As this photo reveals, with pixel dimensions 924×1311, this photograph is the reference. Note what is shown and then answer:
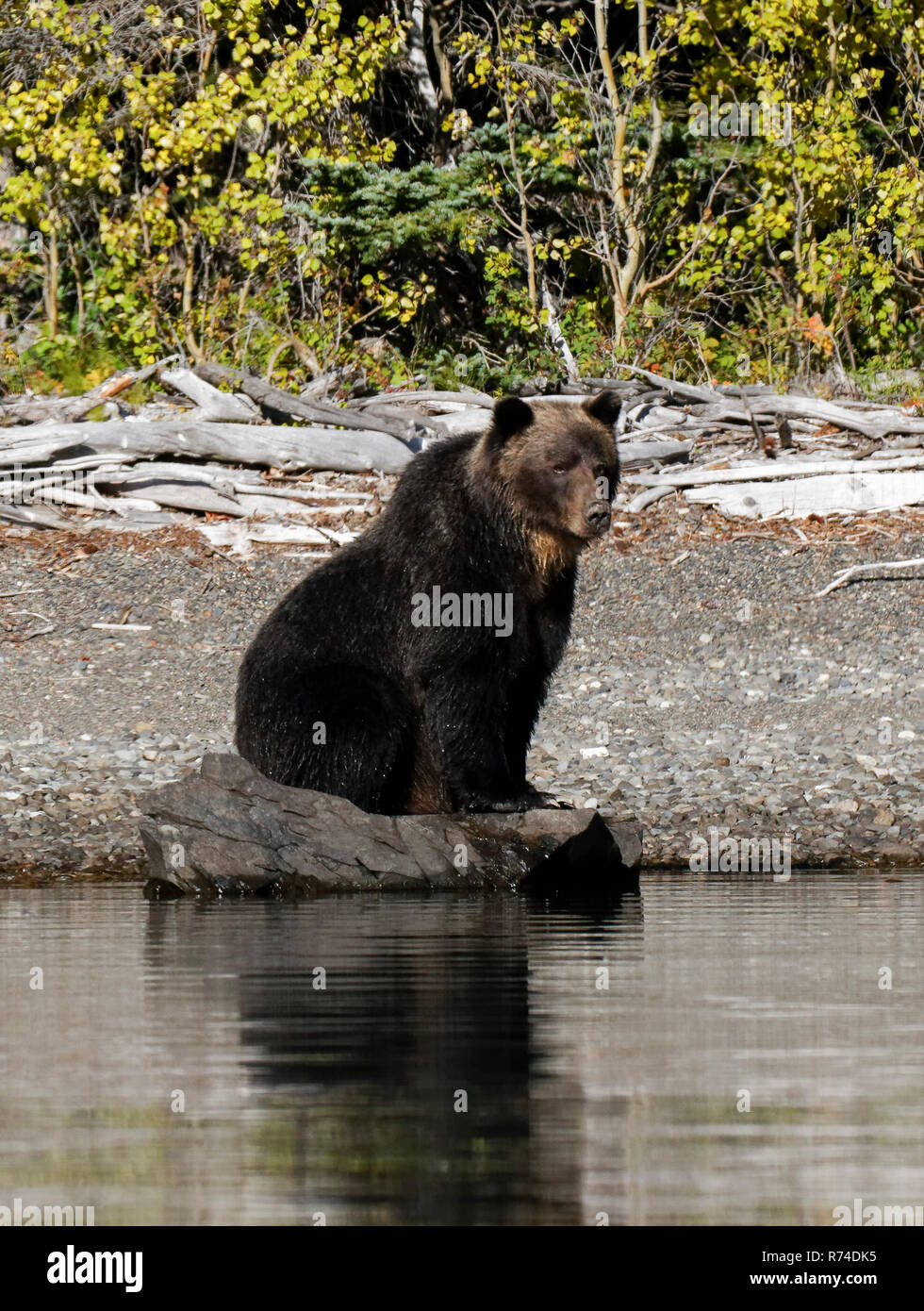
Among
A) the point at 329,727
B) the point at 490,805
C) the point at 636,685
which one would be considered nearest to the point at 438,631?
the point at 329,727

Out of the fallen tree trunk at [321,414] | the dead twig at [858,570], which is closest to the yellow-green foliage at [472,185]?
the fallen tree trunk at [321,414]

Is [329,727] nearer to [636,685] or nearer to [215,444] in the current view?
[636,685]

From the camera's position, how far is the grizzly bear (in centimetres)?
933

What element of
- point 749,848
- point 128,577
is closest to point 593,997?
point 749,848

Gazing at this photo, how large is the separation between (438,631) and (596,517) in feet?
3.14

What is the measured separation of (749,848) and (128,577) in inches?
298

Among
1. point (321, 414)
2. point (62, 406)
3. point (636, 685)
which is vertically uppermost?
point (62, 406)

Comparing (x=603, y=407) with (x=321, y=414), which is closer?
(x=603, y=407)

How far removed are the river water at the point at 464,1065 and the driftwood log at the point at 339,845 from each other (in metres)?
0.59

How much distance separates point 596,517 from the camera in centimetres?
948

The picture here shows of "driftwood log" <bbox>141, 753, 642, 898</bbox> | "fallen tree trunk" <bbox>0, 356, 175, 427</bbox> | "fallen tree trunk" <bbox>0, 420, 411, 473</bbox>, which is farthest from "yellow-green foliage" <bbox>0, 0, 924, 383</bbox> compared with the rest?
"driftwood log" <bbox>141, 753, 642, 898</bbox>

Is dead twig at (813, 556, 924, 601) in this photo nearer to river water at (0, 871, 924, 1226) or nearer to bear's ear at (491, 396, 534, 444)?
bear's ear at (491, 396, 534, 444)

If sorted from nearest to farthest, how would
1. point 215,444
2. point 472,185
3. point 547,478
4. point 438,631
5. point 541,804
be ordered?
point 438,631
point 547,478
point 541,804
point 215,444
point 472,185
